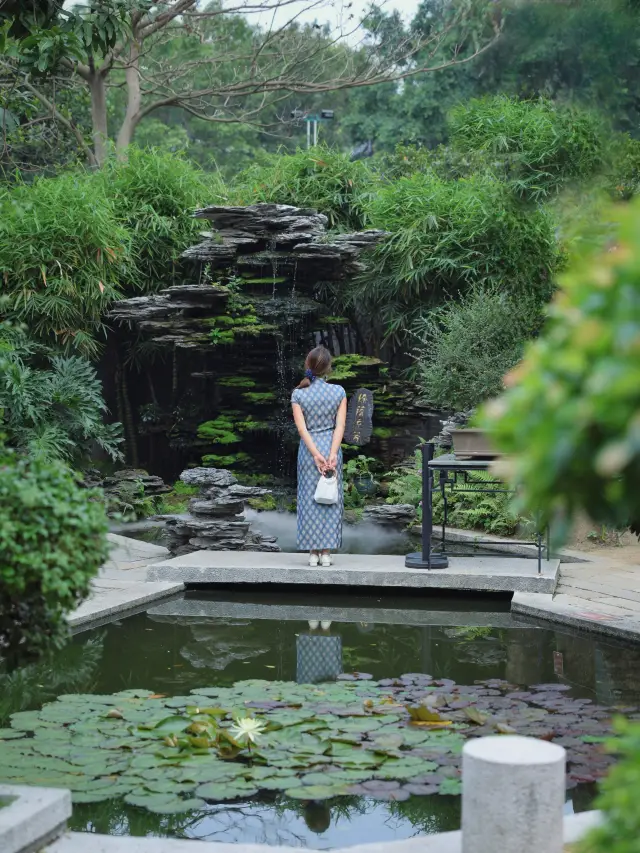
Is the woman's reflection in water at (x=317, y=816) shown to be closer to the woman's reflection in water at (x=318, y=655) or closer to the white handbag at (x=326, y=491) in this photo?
the woman's reflection in water at (x=318, y=655)

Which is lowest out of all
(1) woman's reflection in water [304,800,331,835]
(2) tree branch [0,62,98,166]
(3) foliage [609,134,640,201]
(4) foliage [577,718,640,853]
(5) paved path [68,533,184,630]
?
(1) woman's reflection in water [304,800,331,835]

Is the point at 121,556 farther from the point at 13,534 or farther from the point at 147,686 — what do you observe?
the point at 13,534

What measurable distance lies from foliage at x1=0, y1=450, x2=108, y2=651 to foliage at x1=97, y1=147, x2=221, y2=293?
10777 millimetres

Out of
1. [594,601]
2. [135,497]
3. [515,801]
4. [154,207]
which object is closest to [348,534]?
[135,497]

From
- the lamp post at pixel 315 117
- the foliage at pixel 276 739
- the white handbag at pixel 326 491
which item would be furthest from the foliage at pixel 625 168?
the lamp post at pixel 315 117

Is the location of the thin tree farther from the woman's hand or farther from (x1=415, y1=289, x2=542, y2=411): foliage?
the woman's hand

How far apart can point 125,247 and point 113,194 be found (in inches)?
49.6

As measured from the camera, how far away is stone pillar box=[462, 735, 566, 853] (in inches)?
102

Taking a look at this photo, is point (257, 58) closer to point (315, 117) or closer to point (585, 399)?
point (315, 117)

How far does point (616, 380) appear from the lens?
1224 mm

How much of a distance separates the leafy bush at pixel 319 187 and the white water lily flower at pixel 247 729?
1087 cm

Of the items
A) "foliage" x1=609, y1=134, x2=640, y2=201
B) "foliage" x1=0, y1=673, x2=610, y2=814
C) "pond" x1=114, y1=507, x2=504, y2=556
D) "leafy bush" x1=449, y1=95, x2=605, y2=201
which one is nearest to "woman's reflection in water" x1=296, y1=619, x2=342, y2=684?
"foliage" x1=0, y1=673, x2=610, y2=814

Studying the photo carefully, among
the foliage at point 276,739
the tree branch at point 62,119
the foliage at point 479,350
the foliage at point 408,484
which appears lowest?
the foliage at point 276,739

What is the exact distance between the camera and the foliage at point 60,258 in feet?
38.7
